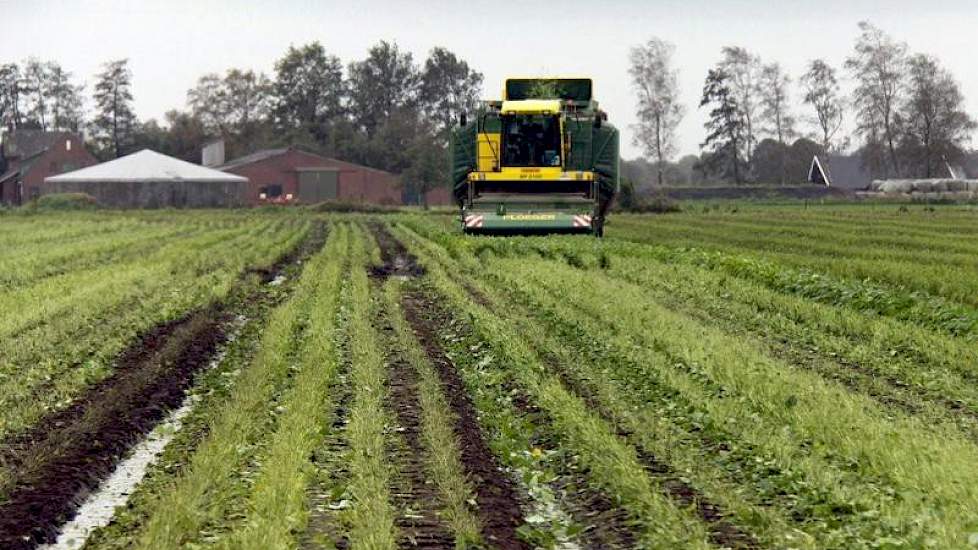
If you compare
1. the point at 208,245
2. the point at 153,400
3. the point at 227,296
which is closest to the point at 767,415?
the point at 153,400

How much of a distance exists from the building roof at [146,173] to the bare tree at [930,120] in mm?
51582

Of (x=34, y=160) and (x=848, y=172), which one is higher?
(x=34, y=160)

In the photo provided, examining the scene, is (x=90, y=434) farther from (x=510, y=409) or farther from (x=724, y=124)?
(x=724, y=124)

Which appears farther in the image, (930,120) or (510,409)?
(930,120)

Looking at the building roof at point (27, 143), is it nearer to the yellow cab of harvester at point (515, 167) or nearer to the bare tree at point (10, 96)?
the bare tree at point (10, 96)

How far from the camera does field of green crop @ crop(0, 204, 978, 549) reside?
6.66 m

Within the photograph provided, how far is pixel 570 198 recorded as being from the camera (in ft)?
98.8

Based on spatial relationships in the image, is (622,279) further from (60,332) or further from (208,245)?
(208,245)

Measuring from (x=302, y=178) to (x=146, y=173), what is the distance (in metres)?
13.1

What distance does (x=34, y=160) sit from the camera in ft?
355

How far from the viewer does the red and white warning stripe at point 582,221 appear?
2994 cm

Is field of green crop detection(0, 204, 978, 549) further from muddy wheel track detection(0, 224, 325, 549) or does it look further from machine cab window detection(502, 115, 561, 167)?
machine cab window detection(502, 115, 561, 167)

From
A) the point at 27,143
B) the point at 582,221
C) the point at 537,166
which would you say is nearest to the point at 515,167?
the point at 537,166

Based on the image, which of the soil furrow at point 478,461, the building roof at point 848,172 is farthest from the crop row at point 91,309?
the building roof at point 848,172
